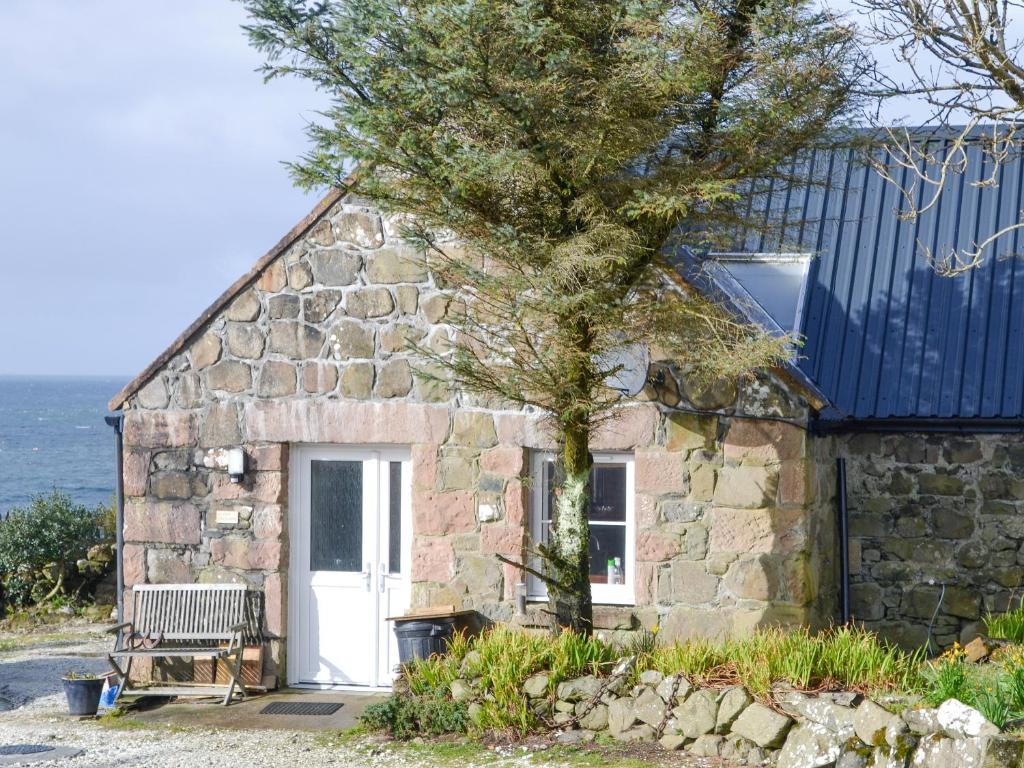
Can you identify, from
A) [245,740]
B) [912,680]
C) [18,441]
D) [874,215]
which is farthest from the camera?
[18,441]

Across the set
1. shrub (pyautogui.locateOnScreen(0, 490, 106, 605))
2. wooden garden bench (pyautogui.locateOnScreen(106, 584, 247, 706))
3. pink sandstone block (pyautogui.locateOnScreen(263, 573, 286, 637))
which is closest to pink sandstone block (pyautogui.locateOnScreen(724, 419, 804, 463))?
pink sandstone block (pyautogui.locateOnScreen(263, 573, 286, 637))

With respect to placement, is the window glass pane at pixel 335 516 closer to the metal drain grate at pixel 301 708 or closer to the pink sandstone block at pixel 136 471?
the metal drain grate at pixel 301 708

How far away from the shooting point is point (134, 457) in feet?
36.5

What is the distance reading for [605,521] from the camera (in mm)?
10430

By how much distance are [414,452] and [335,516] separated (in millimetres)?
977

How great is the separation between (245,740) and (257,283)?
381 centimetres

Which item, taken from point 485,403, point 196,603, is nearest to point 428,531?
point 485,403

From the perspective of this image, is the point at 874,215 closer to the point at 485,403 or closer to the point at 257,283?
the point at 485,403

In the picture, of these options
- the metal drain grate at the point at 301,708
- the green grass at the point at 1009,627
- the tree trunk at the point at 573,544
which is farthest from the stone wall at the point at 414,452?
the green grass at the point at 1009,627

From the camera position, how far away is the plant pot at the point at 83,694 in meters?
10.2

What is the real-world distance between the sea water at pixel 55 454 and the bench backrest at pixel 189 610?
18194 mm

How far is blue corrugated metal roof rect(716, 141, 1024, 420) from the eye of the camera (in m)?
10.8

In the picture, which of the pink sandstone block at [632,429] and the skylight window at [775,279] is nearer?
the pink sandstone block at [632,429]

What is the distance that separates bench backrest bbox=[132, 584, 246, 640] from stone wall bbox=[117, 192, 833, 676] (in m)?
0.15
